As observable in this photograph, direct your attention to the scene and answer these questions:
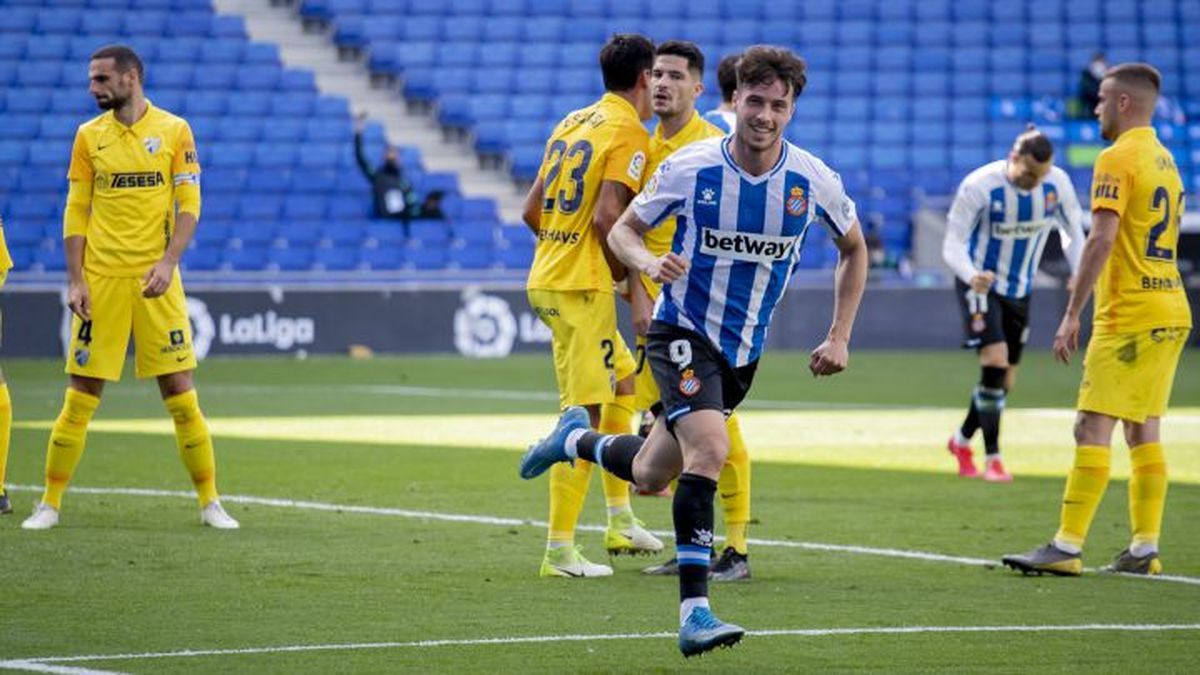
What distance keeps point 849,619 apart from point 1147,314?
2.41 meters

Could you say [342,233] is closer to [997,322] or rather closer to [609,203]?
[997,322]

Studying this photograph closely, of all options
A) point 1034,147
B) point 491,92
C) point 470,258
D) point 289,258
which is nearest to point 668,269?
point 1034,147

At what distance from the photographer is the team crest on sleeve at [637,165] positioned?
341 inches

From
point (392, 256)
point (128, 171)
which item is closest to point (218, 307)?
point (392, 256)

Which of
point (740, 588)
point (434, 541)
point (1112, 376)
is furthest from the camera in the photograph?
point (434, 541)

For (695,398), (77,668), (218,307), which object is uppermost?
(695,398)

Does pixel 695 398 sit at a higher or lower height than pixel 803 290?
higher

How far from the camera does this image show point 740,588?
839cm

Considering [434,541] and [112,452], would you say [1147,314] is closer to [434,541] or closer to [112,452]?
[434,541]

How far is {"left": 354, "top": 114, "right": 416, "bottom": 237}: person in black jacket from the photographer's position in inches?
1166

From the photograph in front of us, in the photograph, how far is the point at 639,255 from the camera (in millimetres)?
7016

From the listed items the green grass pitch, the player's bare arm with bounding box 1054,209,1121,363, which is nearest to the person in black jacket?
the green grass pitch

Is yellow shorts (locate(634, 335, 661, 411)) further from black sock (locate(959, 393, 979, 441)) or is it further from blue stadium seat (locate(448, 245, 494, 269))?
blue stadium seat (locate(448, 245, 494, 269))

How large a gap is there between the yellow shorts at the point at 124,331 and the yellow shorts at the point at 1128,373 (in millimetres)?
4204
